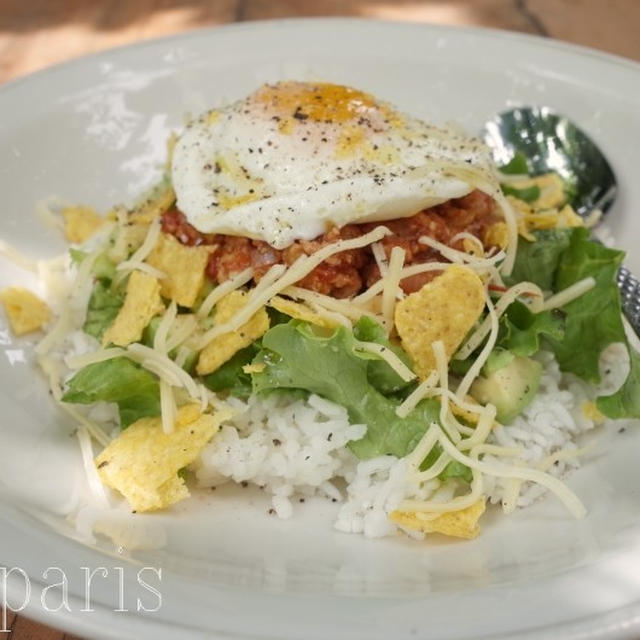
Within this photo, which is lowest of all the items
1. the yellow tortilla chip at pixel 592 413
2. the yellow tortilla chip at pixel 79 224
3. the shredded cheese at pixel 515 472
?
the yellow tortilla chip at pixel 592 413

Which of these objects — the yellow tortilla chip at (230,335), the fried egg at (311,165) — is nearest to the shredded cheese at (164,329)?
the yellow tortilla chip at (230,335)

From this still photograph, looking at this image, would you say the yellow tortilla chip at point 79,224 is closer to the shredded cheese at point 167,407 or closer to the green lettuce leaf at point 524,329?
the shredded cheese at point 167,407

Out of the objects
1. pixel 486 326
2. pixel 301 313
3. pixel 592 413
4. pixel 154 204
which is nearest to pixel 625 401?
pixel 592 413

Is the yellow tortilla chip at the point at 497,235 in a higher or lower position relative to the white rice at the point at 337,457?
higher

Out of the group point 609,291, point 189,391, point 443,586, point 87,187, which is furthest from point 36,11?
point 443,586

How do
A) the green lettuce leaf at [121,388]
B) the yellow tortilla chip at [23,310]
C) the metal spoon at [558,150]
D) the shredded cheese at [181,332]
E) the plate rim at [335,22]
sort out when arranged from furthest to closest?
the plate rim at [335,22], the metal spoon at [558,150], the yellow tortilla chip at [23,310], the shredded cheese at [181,332], the green lettuce leaf at [121,388]

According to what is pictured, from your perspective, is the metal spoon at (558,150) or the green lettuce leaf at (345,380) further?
the metal spoon at (558,150)

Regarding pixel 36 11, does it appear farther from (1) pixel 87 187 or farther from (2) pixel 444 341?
(2) pixel 444 341
